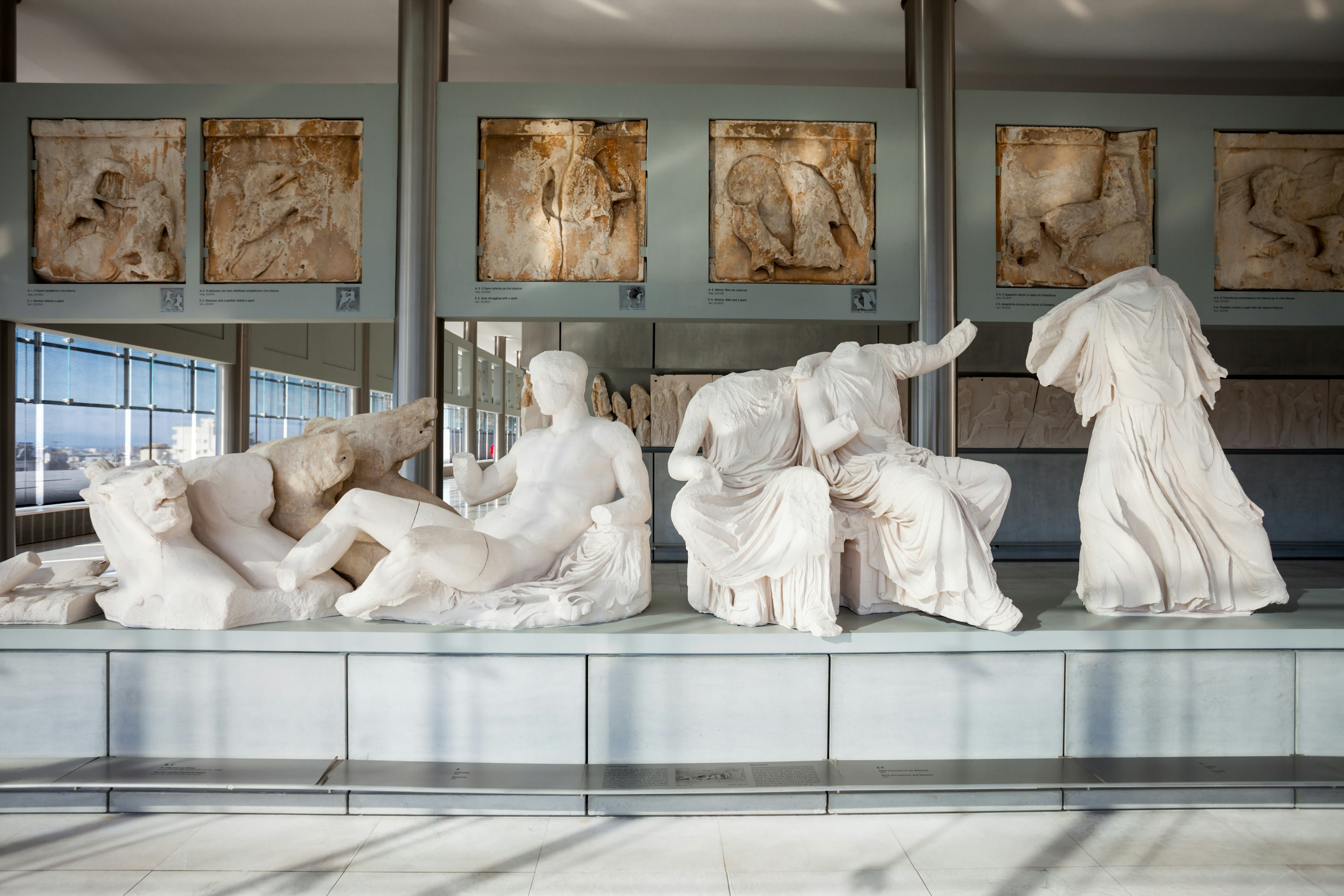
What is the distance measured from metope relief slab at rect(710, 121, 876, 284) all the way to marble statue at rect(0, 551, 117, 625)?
14.9 feet

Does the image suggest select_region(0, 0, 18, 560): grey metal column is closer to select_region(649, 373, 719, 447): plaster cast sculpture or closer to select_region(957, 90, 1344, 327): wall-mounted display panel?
select_region(649, 373, 719, 447): plaster cast sculpture

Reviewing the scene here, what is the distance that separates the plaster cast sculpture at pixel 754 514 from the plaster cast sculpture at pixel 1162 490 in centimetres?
128

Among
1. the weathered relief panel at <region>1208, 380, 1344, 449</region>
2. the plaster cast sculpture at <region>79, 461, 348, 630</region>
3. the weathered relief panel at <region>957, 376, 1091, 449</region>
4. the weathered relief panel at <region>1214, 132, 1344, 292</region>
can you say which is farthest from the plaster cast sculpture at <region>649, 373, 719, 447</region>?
the weathered relief panel at <region>1208, 380, 1344, 449</region>

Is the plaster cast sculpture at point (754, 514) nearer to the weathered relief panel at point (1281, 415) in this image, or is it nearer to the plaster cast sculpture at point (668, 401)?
the plaster cast sculpture at point (668, 401)

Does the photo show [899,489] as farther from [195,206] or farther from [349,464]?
[195,206]

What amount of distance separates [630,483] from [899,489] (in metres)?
1.15

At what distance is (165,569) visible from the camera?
3307 mm

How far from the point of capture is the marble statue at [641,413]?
8469 millimetres

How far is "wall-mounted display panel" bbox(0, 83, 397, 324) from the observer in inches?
254

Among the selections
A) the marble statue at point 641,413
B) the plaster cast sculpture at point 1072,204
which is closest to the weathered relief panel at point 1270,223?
the plaster cast sculpture at point 1072,204

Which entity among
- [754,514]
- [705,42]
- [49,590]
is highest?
[705,42]

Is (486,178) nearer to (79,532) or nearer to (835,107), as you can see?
(835,107)

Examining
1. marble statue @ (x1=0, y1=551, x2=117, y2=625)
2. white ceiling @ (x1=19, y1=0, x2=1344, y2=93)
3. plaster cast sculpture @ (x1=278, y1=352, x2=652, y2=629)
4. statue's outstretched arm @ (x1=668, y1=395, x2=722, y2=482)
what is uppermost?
white ceiling @ (x1=19, y1=0, x2=1344, y2=93)

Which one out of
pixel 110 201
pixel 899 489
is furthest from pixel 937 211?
pixel 110 201
